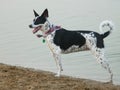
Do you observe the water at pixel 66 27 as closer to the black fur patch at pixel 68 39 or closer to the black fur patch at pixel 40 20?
the black fur patch at pixel 68 39

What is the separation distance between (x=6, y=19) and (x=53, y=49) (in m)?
17.1

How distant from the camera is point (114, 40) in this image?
17562 mm

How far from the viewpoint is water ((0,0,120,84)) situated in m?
14.2

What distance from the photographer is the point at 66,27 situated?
21.7m

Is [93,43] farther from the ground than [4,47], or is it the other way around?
[93,43]

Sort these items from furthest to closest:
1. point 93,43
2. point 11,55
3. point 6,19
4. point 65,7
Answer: point 65,7
point 6,19
point 11,55
point 93,43

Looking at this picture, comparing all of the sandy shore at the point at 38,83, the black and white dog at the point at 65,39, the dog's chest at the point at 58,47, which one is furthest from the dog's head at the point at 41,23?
the sandy shore at the point at 38,83

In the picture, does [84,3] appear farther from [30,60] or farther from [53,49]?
[53,49]

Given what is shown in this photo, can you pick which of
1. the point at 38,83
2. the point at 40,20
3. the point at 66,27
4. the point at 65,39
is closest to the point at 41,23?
the point at 40,20

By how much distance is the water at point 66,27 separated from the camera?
46.6 ft

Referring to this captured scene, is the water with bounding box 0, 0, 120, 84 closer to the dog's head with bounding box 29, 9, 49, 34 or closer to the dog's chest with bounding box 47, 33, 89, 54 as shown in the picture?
the dog's chest with bounding box 47, 33, 89, 54

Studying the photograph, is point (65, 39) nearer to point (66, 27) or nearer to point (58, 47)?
point (58, 47)

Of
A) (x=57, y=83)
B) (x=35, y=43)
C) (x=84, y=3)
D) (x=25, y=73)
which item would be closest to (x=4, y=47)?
(x=35, y=43)

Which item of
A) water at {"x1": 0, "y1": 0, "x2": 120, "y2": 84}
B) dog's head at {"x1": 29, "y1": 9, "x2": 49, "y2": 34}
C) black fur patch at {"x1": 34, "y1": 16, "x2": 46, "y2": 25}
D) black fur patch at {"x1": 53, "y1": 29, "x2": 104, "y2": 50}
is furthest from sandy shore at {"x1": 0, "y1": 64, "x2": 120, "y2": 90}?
water at {"x1": 0, "y1": 0, "x2": 120, "y2": 84}
